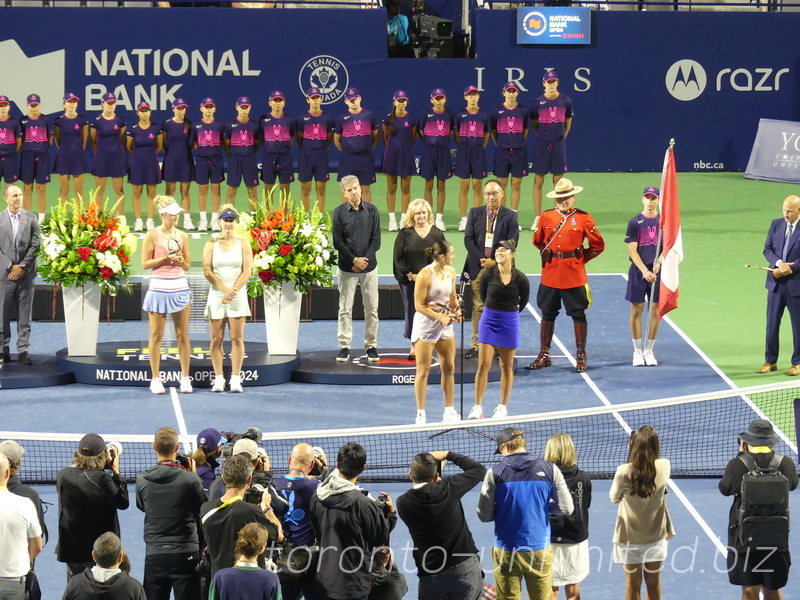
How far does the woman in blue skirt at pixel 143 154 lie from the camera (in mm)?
22406

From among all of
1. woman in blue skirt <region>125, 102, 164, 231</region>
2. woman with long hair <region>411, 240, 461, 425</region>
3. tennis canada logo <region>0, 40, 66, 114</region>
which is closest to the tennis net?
woman with long hair <region>411, 240, 461, 425</region>

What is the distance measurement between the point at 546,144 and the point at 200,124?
5982 millimetres

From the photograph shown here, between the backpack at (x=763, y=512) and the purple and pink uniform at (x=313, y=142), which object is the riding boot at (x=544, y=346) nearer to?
the backpack at (x=763, y=512)

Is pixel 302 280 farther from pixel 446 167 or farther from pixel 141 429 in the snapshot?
pixel 446 167

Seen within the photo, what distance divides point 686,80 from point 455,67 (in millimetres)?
5332

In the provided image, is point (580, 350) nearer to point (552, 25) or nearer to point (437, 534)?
point (437, 534)

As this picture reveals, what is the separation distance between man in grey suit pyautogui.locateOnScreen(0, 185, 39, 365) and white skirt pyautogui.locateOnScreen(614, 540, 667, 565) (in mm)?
8601

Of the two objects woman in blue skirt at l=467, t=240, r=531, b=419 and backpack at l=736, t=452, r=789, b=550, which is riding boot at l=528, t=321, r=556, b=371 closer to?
woman in blue skirt at l=467, t=240, r=531, b=419

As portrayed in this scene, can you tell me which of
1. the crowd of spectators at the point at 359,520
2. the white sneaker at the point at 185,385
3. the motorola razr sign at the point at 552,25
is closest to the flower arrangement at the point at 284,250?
the white sneaker at the point at 185,385

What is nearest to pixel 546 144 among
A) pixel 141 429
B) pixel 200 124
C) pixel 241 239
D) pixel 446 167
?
pixel 446 167

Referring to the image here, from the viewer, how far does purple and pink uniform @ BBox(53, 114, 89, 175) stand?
22.6 metres

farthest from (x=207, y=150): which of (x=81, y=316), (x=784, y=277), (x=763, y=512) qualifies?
(x=763, y=512)

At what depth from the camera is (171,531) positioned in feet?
28.1

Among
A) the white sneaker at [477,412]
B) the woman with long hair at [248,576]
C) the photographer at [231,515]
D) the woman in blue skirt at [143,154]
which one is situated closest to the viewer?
the woman with long hair at [248,576]
